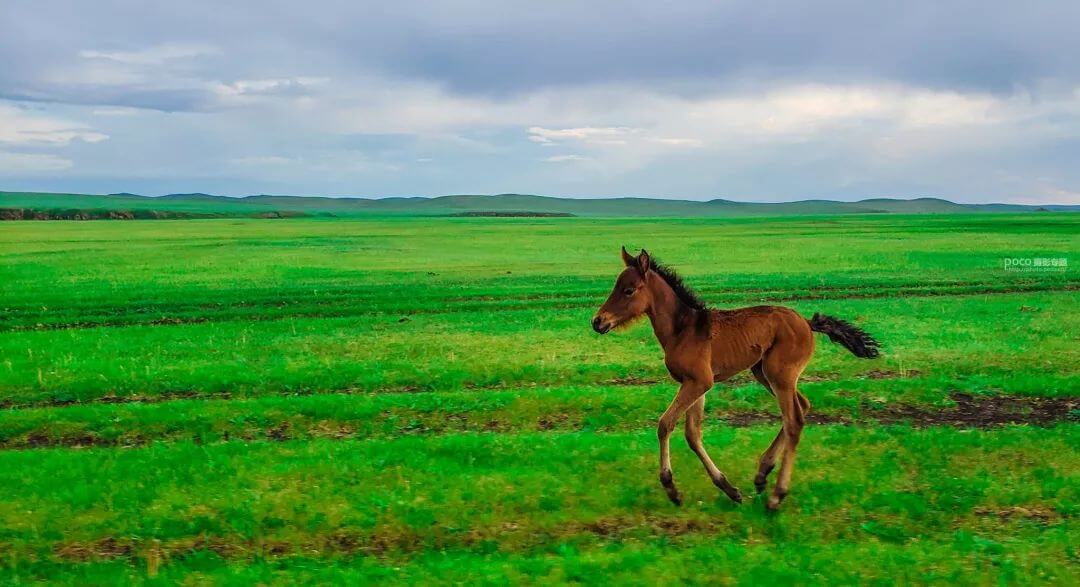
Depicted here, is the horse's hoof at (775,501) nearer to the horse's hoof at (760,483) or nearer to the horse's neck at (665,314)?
the horse's hoof at (760,483)

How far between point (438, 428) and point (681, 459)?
14.3 feet

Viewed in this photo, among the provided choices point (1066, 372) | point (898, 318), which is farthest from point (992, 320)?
point (1066, 372)

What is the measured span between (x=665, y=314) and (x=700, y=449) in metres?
1.67

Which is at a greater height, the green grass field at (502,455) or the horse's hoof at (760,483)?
the horse's hoof at (760,483)

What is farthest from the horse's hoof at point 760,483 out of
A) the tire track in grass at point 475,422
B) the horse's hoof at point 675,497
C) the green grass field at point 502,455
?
the tire track in grass at point 475,422

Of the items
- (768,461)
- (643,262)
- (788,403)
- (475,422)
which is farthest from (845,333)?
(475,422)

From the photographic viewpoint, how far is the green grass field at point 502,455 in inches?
351

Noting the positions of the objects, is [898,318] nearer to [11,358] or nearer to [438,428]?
[438,428]

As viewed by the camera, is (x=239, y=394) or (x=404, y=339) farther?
(x=404, y=339)

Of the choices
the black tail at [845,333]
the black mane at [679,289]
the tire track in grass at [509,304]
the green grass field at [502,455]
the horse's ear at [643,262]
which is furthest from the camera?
the tire track in grass at [509,304]

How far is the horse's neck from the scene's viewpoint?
35.2 ft

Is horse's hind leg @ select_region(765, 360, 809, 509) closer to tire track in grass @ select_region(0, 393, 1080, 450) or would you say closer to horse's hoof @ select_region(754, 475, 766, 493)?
horse's hoof @ select_region(754, 475, 766, 493)

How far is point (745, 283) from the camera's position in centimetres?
3988

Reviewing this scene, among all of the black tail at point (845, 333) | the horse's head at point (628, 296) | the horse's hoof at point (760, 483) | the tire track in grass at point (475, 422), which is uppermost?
the horse's head at point (628, 296)
